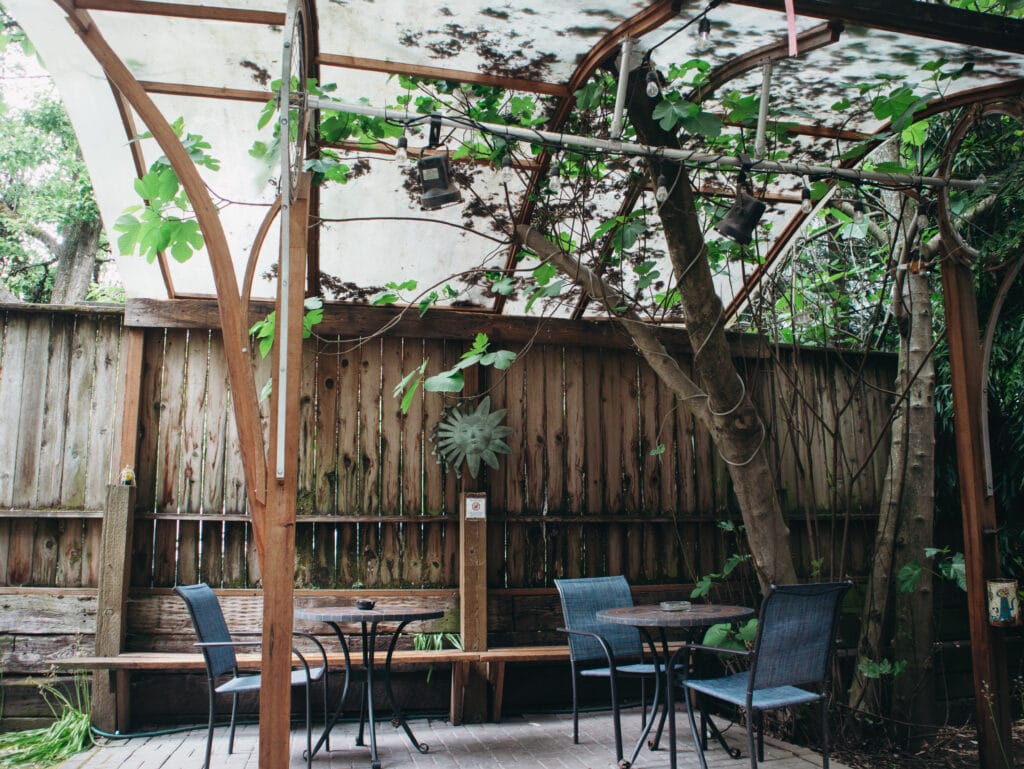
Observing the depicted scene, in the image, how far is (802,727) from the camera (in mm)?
4223

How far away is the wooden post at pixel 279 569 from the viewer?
8.15 feet

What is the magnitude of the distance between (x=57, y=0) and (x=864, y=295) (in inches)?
253

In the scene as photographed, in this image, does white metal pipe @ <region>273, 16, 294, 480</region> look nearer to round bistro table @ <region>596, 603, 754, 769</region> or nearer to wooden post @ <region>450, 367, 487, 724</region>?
round bistro table @ <region>596, 603, 754, 769</region>

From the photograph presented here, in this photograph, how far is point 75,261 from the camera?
1085 cm

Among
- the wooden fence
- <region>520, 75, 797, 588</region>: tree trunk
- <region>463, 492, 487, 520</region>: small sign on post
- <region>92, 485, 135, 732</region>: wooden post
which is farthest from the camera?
<region>463, 492, 487, 520</region>: small sign on post

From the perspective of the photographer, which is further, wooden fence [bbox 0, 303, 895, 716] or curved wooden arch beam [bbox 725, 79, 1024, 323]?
wooden fence [bbox 0, 303, 895, 716]

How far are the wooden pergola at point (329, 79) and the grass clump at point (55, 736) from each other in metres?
0.39

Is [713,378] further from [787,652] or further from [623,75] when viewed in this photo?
[623,75]

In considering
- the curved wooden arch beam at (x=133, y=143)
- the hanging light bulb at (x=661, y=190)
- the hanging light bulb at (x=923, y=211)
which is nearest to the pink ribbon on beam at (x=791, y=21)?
the hanging light bulb at (x=661, y=190)

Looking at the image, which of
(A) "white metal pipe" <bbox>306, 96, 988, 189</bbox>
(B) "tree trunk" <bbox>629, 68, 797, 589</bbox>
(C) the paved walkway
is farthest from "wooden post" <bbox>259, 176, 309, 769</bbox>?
(B) "tree trunk" <bbox>629, 68, 797, 589</bbox>

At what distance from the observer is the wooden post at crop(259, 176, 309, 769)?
2.48 m

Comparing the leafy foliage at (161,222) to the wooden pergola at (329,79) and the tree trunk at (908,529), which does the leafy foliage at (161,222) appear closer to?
the wooden pergola at (329,79)

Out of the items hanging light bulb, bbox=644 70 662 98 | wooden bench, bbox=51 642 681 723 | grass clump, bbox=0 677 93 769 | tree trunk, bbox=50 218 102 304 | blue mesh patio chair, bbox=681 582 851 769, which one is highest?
tree trunk, bbox=50 218 102 304

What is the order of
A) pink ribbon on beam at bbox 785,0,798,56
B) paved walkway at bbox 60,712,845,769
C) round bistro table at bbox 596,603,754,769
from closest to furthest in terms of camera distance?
pink ribbon on beam at bbox 785,0,798,56, round bistro table at bbox 596,603,754,769, paved walkway at bbox 60,712,845,769
